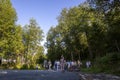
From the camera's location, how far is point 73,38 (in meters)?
85.8

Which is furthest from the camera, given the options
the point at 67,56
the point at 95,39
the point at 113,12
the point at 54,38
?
the point at 54,38

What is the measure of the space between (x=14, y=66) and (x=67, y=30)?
22682 millimetres

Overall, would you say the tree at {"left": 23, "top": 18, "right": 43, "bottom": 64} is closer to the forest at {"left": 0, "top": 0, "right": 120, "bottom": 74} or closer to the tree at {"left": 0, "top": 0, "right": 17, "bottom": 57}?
the forest at {"left": 0, "top": 0, "right": 120, "bottom": 74}

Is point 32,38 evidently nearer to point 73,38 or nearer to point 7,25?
point 73,38

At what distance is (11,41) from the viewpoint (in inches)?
2975

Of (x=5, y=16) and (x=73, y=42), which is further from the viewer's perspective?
(x=73, y=42)

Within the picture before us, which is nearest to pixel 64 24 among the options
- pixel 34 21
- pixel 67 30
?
pixel 67 30

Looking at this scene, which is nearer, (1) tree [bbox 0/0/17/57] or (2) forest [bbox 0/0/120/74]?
(2) forest [bbox 0/0/120/74]

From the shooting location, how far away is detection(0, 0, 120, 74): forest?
41553mm

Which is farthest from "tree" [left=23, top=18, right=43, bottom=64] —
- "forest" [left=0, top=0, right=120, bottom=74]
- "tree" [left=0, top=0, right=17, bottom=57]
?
"tree" [left=0, top=0, right=17, bottom=57]

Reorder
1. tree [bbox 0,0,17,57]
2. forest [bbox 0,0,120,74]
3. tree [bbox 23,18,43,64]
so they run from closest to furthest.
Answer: forest [bbox 0,0,120,74], tree [bbox 0,0,17,57], tree [bbox 23,18,43,64]

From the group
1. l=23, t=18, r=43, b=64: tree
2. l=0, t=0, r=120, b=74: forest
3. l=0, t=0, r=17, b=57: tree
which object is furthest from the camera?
l=23, t=18, r=43, b=64: tree

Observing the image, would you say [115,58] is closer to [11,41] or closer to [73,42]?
[11,41]

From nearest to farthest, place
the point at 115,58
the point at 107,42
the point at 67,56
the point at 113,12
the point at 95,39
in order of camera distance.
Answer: the point at 113,12 → the point at 115,58 → the point at 107,42 → the point at 95,39 → the point at 67,56
